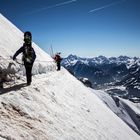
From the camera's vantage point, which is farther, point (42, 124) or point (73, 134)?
point (73, 134)

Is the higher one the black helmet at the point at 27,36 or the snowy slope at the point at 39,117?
the black helmet at the point at 27,36

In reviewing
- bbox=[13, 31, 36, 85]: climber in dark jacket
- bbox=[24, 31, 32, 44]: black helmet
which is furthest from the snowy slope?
bbox=[24, 31, 32, 44]: black helmet

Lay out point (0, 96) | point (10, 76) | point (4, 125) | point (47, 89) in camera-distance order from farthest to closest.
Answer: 1. point (47, 89)
2. point (10, 76)
3. point (0, 96)
4. point (4, 125)

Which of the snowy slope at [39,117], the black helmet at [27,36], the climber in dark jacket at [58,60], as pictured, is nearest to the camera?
the snowy slope at [39,117]

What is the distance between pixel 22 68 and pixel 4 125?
6347mm

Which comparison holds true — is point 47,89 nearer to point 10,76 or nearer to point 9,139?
point 10,76

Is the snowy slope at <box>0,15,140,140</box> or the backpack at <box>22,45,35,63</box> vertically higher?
the backpack at <box>22,45,35,63</box>

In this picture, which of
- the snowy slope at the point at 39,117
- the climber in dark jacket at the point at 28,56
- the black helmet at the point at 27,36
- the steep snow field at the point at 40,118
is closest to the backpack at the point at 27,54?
the climber in dark jacket at the point at 28,56

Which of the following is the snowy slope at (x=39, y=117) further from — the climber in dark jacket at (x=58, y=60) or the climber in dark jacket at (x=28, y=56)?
the climber in dark jacket at (x=58, y=60)

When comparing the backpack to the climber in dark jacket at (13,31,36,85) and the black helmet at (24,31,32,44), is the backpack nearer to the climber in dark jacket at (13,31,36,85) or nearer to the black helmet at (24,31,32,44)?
the climber in dark jacket at (13,31,36,85)

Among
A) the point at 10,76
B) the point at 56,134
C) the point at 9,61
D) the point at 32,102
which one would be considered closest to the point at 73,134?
the point at 56,134

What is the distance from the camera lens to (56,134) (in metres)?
8.51

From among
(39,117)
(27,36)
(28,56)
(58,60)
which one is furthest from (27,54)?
(58,60)

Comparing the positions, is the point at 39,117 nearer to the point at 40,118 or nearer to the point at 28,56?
the point at 40,118
